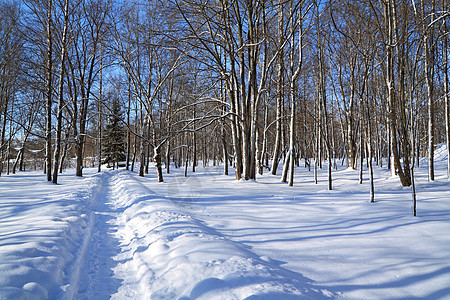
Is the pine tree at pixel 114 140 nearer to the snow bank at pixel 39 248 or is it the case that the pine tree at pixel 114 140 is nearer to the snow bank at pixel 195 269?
the snow bank at pixel 39 248

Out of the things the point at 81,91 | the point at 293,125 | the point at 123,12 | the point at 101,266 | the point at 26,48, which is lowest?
the point at 101,266

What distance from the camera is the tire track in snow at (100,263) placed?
286cm

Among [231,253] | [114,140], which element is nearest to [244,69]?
[231,253]

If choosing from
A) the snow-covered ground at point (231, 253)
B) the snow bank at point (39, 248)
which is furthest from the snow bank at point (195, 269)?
the snow bank at point (39, 248)

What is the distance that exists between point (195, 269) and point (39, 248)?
243 centimetres

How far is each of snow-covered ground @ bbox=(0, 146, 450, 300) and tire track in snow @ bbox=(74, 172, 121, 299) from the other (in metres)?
0.01

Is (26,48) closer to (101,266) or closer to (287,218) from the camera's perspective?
(101,266)

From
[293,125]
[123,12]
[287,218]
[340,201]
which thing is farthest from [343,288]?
[123,12]

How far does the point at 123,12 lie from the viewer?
17562 mm

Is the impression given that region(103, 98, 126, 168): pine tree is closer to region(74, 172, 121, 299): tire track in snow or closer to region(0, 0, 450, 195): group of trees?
region(0, 0, 450, 195): group of trees

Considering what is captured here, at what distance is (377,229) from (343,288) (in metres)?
2.24

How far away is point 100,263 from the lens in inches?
141

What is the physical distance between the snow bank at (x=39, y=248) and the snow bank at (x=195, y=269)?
28.8 inches

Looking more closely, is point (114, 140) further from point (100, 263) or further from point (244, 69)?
point (100, 263)
